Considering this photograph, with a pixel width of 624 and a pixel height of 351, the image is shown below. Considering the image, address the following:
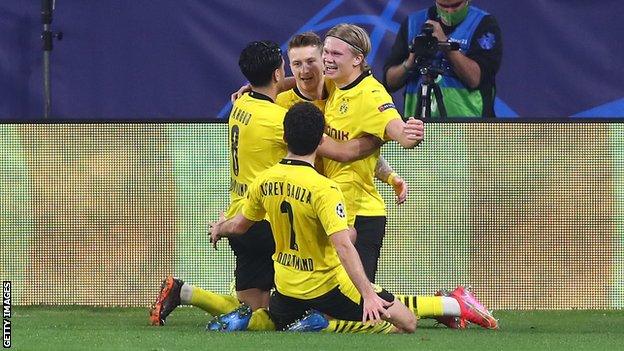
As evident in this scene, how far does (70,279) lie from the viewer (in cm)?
1198

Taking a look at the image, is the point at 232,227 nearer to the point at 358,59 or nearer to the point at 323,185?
the point at 323,185

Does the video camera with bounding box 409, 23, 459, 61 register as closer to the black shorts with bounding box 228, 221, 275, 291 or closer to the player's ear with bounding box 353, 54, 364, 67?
the player's ear with bounding box 353, 54, 364, 67

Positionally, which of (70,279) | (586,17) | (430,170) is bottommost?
(70,279)

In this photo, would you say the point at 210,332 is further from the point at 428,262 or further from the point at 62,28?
the point at 62,28

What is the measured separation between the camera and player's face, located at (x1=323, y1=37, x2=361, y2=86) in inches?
380

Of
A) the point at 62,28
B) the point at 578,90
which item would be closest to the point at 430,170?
the point at 578,90

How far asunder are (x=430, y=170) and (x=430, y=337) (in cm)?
276

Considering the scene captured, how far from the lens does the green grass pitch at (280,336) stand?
8.59 meters

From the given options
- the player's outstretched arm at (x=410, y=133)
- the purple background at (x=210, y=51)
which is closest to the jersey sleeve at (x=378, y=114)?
the player's outstretched arm at (x=410, y=133)

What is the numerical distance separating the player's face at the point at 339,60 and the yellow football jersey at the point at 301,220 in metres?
0.87

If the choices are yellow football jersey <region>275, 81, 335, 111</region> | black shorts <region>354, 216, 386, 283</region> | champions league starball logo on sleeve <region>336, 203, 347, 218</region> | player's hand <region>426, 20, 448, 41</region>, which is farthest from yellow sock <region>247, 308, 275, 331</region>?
player's hand <region>426, 20, 448, 41</region>

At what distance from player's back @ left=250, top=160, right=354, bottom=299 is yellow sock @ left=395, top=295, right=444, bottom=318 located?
0.80 meters

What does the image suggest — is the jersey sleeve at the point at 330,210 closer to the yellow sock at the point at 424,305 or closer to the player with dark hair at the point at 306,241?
the player with dark hair at the point at 306,241

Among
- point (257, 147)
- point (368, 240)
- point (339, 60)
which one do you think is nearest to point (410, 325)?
point (368, 240)
